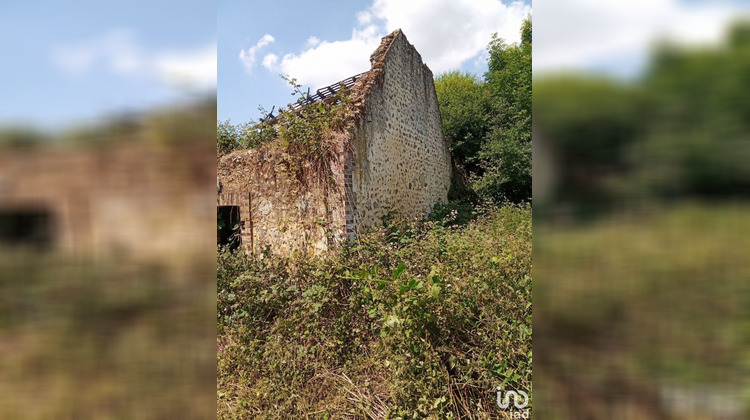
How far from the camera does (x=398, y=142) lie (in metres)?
7.45

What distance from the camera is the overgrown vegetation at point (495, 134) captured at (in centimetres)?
1036

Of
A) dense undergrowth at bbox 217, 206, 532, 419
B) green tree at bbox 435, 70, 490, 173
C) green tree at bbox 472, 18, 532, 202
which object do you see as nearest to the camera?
dense undergrowth at bbox 217, 206, 532, 419

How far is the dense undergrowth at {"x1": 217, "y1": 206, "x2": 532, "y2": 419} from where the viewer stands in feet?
8.20

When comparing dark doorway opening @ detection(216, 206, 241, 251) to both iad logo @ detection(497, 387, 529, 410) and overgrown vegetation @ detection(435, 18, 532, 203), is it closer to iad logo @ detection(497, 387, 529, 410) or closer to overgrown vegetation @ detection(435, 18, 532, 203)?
iad logo @ detection(497, 387, 529, 410)
